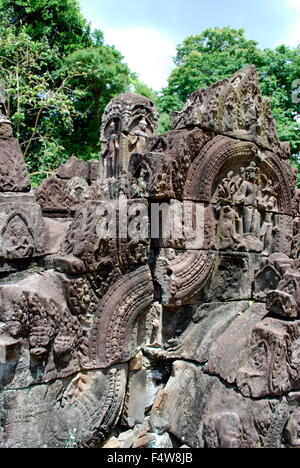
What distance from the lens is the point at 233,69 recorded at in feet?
57.9

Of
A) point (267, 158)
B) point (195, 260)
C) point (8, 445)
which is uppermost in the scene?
point (267, 158)

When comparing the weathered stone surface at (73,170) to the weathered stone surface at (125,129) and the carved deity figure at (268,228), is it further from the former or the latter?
the carved deity figure at (268,228)

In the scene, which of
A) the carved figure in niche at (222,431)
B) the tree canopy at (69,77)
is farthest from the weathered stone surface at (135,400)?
the tree canopy at (69,77)

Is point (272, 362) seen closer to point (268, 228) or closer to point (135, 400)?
point (135, 400)

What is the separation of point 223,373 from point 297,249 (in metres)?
2.44

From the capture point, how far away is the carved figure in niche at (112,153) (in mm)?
6801

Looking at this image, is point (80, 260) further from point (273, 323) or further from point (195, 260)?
point (273, 323)

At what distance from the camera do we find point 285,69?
1510cm

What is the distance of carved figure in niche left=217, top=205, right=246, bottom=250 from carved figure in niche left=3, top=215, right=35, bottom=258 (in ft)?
6.48

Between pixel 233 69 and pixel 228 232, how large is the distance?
15.3 meters

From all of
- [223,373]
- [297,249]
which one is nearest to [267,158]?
[297,249]

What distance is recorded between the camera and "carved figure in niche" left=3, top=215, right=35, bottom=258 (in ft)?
10.1

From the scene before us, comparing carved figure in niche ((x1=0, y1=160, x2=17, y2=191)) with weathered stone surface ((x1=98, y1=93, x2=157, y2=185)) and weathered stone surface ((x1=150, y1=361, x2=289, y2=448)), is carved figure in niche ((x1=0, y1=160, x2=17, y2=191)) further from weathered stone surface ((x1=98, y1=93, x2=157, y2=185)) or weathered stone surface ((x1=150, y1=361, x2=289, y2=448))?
weathered stone surface ((x1=98, y1=93, x2=157, y2=185))
